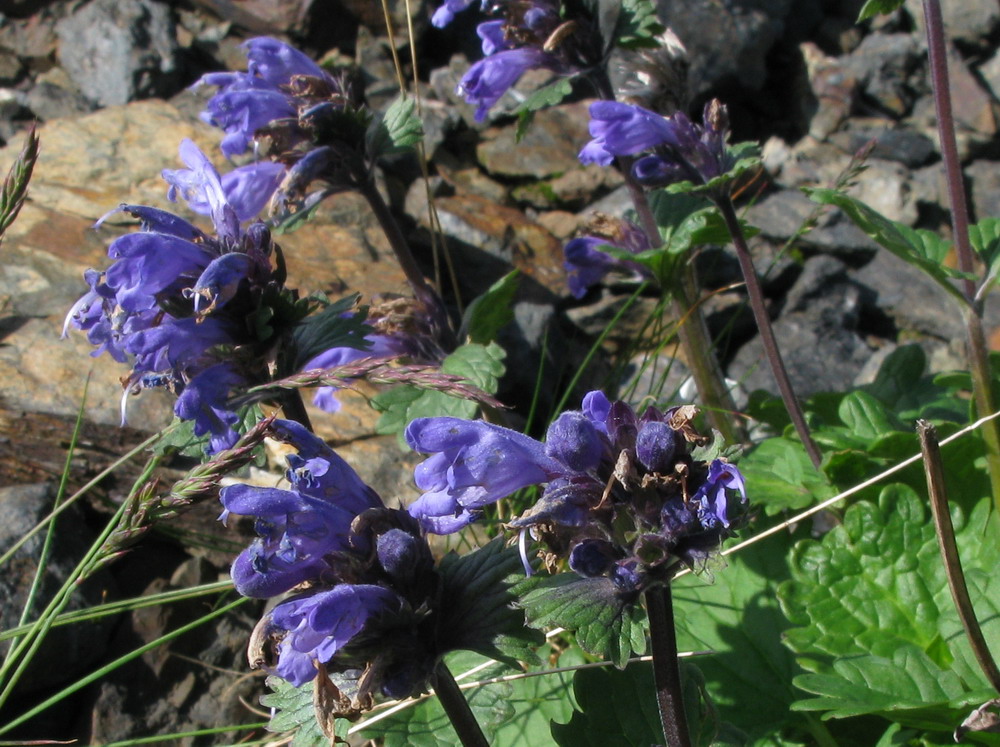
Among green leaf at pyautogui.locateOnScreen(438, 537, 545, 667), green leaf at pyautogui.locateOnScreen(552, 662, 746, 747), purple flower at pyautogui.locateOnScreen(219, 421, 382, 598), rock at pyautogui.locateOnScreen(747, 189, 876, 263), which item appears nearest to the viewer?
purple flower at pyautogui.locateOnScreen(219, 421, 382, 598)

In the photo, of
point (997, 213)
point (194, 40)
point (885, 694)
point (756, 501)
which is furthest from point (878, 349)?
point (194, 40)

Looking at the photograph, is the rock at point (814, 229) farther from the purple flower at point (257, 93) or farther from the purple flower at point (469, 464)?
the purple flower at point (469, 464)

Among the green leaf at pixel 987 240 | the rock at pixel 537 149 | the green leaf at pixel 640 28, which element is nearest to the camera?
the green leaf at pixel 987 240

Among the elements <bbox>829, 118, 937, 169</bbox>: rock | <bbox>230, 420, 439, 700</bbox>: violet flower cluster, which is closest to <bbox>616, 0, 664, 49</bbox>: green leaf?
<bbox>230, 420, 439, 700</bbox>: violet flower cluster

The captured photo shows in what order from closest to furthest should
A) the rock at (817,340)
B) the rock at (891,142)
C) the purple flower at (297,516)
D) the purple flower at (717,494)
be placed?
the purple flower at (717,494) < the purple flower at (297,516) < the rock at (817,340) < the rock at (891,142)

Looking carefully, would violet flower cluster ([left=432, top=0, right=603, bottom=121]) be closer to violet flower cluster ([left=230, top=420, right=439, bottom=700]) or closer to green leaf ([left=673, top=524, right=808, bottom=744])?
green leaf ([left=673, top=524, right=808, bottom=744])

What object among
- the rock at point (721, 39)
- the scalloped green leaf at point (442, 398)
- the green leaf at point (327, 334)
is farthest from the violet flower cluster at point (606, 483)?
the rock at point (721, 39)

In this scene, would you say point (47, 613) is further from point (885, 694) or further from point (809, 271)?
point (809, 271)
